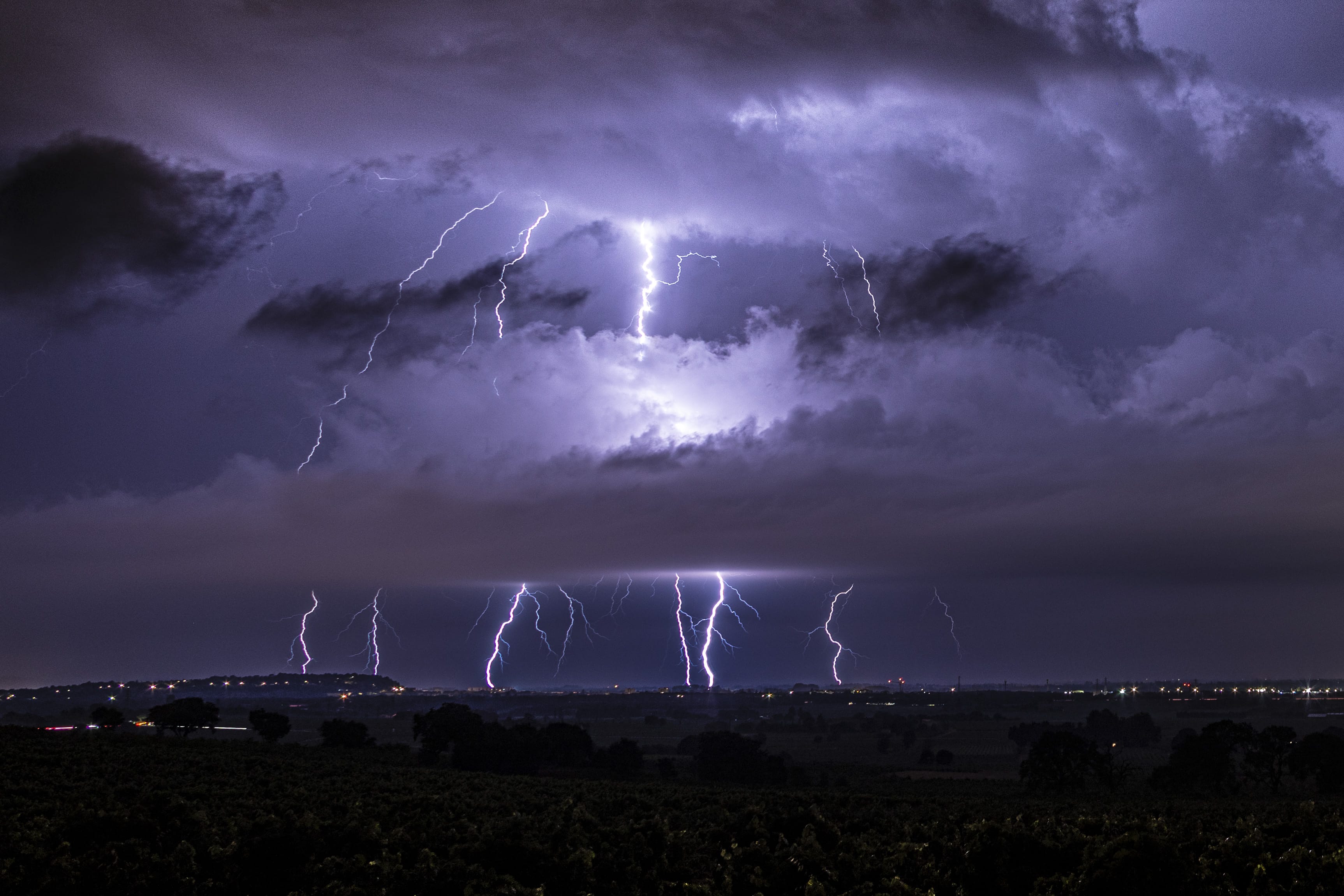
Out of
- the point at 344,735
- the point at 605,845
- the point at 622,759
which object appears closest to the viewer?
the point at 605,845

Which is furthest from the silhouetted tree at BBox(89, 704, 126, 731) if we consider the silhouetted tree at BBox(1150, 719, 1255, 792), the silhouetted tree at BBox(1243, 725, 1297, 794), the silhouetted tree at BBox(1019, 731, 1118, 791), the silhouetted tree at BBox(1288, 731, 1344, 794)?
the silhouetted tree at BBox(1288, 731, 1344, 794)

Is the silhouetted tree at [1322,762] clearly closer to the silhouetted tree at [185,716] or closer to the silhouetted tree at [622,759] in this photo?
the silhouetted tree at [622,759]

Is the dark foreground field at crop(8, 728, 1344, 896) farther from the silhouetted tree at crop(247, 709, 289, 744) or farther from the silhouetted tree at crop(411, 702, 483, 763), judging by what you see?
the silhouetted tree at crop(247, 709, 289, 744)

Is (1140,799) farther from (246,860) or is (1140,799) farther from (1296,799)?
(246,860)

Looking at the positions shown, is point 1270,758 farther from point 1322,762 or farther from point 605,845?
point 605,845

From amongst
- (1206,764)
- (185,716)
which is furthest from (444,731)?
(1206,764)

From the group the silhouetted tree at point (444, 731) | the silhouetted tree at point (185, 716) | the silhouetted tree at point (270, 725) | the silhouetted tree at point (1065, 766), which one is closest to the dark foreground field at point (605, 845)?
the silhouetted tree at point (1065, 766)

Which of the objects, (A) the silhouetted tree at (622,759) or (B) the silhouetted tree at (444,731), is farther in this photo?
(B) the silhouetted tree at (444,731)
